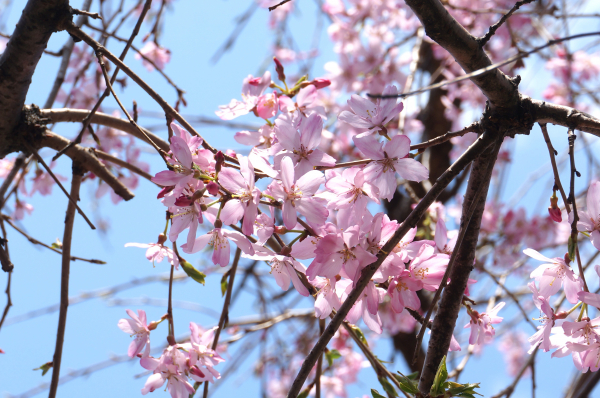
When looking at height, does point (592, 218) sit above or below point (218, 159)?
above

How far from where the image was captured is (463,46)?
759 millimetres

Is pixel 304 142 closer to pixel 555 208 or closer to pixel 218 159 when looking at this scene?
pixel 218 159

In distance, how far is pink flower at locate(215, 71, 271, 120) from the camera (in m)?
1.03

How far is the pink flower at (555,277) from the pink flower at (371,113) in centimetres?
38

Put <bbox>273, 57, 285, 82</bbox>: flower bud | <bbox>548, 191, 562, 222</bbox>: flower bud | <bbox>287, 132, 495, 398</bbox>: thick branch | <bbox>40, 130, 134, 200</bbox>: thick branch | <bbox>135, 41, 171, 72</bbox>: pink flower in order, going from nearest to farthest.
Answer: <bbox>287, 132, 495, 398</bbox>: thick branch → <bbox>548, 191, 562, 222</bbox>: flower bud → <bbox>273, 57, 285, 82</bbox>: flower bud → <bbox>40, 130, 134, 200</bbox>: thick branch → <bbox>135, 41, 171, 72</bbox>: pink flower

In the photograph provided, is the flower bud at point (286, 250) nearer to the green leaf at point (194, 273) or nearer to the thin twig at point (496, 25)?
the green leaf at point (194, 273)

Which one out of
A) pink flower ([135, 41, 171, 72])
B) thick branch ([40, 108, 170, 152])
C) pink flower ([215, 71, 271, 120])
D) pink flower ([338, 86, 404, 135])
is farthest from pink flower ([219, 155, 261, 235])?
pink flower ([135, 41, 171, 72])

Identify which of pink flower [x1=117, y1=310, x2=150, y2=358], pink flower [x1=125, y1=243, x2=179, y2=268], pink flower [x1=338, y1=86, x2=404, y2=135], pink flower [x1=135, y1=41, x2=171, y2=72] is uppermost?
pink flower [x1=135, y1=41, x2=171, y2=72]

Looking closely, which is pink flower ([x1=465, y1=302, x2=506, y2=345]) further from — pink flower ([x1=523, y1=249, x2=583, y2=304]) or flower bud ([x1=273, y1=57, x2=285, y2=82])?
flower bud ([x1=273, y1=57, x2=285, y2=82])

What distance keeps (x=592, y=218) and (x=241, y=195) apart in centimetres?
65

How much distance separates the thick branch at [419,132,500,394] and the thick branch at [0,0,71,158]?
876 millimetres

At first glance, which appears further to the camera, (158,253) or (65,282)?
(65,282)

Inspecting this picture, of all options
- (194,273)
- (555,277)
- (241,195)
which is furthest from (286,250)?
(555,277)

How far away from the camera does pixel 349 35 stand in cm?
290
